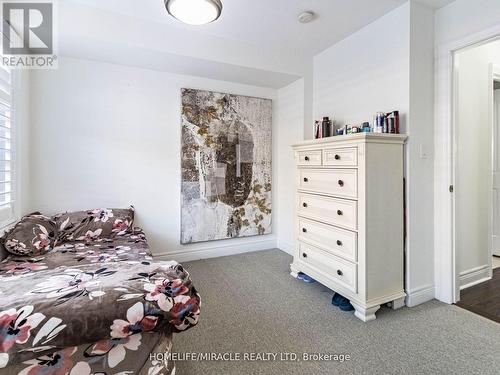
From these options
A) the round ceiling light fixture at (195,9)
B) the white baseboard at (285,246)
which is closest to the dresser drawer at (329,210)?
the white baseboard at (285,246)

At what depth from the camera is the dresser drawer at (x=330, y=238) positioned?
2104 mm

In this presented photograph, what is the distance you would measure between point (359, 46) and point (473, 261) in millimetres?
2465

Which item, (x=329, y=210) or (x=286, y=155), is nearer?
(x=329, y=210)

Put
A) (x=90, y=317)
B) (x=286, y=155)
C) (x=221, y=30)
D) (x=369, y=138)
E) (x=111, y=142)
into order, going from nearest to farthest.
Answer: (x=90, y=317), (x=369, y=138), (x=221, y=30), (x=111, y=142), (x=286, y=155)

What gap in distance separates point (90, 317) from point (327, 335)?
1.51m

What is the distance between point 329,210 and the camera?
2.32 metres

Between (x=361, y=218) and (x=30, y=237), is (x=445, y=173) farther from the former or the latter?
(x=30, y=237)

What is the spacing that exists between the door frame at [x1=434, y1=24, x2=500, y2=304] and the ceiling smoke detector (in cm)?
114

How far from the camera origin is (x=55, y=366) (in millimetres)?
1025

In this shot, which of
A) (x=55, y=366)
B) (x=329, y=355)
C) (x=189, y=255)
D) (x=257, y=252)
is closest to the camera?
(x=55, y=366)

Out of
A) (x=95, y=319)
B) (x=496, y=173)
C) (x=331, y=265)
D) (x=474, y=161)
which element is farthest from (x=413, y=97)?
(x=95, y=319)

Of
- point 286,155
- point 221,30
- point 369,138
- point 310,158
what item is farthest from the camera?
point 286,155

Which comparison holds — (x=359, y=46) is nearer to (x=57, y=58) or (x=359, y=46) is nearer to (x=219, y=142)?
(x=219, y=142)

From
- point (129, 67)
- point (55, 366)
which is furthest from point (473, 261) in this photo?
point (129, 67)
